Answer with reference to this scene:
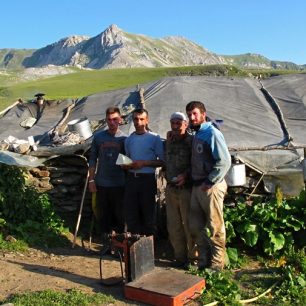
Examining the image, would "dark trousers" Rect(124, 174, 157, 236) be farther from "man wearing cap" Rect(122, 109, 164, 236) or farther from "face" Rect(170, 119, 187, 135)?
"face" Rect(170, 119, 187, 135)

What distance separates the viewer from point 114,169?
7539 millimetres

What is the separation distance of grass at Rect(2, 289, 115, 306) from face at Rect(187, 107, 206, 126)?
2357 millimetres

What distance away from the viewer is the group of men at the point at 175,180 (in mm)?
6211

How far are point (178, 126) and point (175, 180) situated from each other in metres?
0.71

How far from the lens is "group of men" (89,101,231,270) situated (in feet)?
20.4

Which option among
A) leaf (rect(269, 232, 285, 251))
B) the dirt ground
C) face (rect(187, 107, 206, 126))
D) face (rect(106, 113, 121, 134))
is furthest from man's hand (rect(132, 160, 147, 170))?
leaf (rect(269, 232, 285, 251))

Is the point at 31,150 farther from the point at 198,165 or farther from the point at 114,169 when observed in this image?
the point at 198,165

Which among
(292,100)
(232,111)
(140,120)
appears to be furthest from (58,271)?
(292,100)

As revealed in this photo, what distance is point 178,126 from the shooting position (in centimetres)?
639

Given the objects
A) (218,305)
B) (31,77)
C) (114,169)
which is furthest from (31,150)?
(31,77)

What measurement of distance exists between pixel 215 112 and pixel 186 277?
5071 millimetres

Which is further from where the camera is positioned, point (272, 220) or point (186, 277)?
point (272, 220)

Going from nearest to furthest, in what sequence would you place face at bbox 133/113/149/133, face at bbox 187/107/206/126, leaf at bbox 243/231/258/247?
1. face at bbox 187/107/206/126
2. face at bbox 133/113/149/133
3. leaf at bbox 243/231/258/247

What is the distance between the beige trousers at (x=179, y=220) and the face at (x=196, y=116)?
92 centimetres
